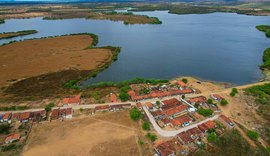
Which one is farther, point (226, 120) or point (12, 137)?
point (226, 120)

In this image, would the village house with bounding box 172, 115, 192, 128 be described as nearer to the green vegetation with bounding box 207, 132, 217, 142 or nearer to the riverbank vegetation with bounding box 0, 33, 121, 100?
the green vegetation with bounding box 207, 132, 217, 142

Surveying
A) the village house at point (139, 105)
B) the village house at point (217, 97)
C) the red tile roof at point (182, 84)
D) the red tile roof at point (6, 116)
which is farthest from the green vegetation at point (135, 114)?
the red tile roof at point (6, 116)

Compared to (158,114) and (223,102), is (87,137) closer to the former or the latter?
(158,114)

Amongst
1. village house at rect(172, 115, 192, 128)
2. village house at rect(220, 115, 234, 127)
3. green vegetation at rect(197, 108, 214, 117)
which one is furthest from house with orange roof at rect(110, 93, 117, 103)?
village house at rect(220, 115, 234, 127)

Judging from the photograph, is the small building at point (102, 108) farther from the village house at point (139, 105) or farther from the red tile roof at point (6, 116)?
the red tile roof at point (6, 116)

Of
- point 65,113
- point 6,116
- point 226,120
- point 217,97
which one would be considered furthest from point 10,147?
point 217,97

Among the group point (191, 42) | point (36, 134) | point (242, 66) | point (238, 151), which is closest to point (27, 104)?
point (36, 134)
